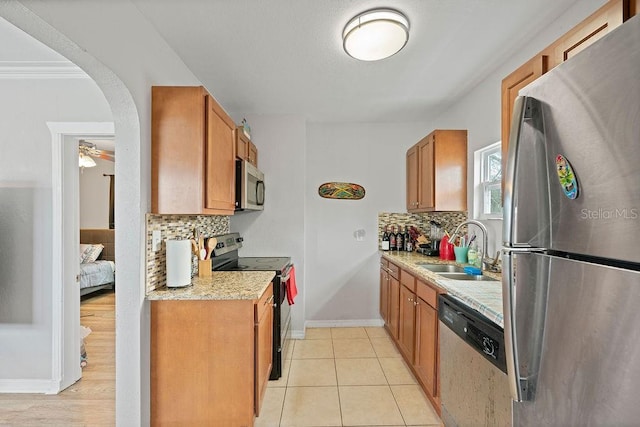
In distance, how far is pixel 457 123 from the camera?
329 cm

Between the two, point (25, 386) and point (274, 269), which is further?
point (274, 269)

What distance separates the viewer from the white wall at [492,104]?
70.6 inches

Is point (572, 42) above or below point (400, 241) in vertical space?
above

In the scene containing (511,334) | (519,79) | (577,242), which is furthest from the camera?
(519,79)

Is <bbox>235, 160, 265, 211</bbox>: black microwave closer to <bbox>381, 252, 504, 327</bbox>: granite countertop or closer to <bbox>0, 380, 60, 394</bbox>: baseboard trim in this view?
<bbox>381, 252, 504, 327</bbox>: granite countertop

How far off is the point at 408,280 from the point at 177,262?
6.10ft

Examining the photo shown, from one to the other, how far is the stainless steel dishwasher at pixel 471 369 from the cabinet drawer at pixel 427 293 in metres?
0.41

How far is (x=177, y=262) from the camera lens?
1956mm

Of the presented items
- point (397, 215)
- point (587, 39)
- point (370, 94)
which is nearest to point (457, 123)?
point (370, 94)

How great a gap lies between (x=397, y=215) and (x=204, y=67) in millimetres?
2698

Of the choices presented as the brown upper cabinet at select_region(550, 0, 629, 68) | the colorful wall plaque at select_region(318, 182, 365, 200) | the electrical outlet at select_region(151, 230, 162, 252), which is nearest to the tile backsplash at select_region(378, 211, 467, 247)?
the colorful wall plaque at select_region(318, 182, 365, 200)

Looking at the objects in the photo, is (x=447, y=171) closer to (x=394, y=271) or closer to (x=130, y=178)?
(x=394, y=271)

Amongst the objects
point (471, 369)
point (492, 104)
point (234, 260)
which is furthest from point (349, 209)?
point (471, 369)

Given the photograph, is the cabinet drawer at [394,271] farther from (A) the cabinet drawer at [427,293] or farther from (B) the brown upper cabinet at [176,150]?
(B) the brown upper cabinet at [176,150]
